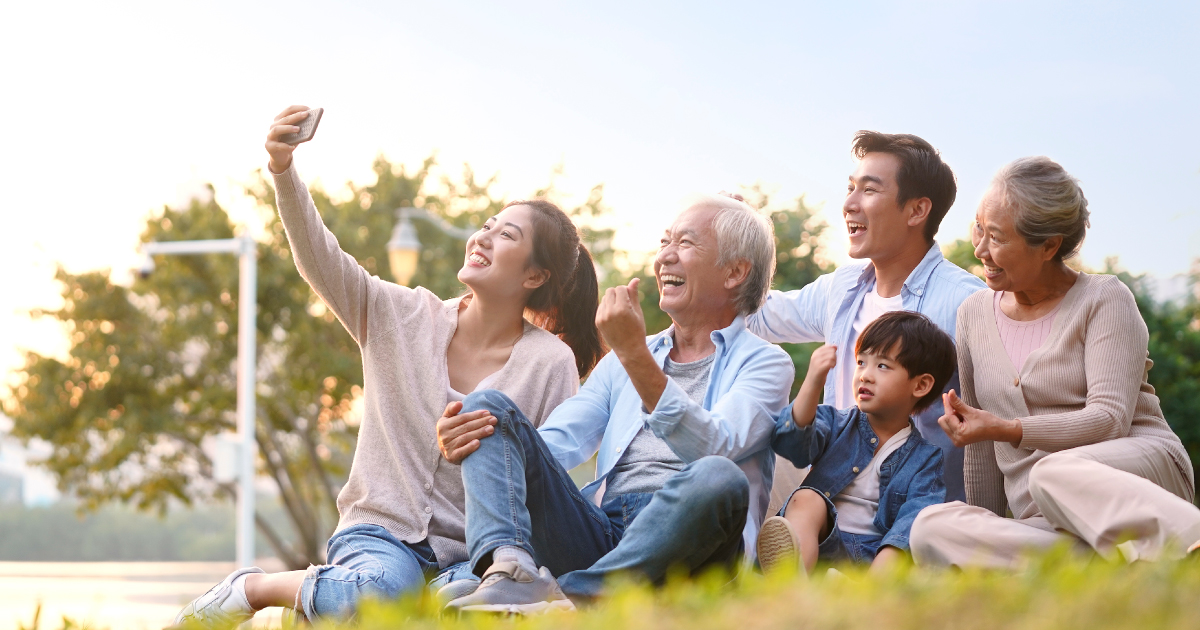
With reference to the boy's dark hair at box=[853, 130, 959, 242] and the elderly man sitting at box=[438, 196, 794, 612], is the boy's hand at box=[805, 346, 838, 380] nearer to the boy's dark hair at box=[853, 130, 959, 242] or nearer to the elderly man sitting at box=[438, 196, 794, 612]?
the elderly man sitting at box=[438, 196, 794, 612]

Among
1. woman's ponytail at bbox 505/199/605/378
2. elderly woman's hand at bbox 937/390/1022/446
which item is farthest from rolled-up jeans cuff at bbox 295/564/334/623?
elderly woman's hand at bbox 937/390/1022/446

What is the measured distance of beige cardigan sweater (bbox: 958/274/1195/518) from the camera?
330cm

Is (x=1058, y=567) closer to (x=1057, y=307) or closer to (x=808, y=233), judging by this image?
(x=1057, y=307)

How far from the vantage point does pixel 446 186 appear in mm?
21359

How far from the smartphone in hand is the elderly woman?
2298 millimetres

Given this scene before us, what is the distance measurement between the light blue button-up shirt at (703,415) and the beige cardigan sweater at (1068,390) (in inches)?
26.3

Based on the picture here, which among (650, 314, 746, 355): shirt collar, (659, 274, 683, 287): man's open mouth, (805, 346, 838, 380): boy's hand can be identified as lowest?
(805, 346, 838, 380): boy's hand

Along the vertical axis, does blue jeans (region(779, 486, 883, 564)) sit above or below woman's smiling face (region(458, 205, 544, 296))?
below

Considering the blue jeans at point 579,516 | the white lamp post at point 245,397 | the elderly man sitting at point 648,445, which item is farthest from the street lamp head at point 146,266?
the blue jeans at point 579,516

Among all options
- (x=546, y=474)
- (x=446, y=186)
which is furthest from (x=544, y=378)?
(x=446, y=186)

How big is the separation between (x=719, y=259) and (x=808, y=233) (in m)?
7.73

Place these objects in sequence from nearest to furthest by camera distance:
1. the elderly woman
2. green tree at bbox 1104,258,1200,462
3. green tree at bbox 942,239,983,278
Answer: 1. the elderly woman
2. green tree at bbox 1104,258,1200,462
3. green tree at bbox 942,239,983,278

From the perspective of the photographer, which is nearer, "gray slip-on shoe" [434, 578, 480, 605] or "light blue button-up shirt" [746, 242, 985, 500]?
"gray slip-on shoe" [434, 578, 480, 605]

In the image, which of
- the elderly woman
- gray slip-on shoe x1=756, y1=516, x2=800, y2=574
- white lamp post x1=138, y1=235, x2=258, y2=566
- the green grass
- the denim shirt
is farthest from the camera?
white lamp post x1=138, y1=235, x2=258, y2=566
